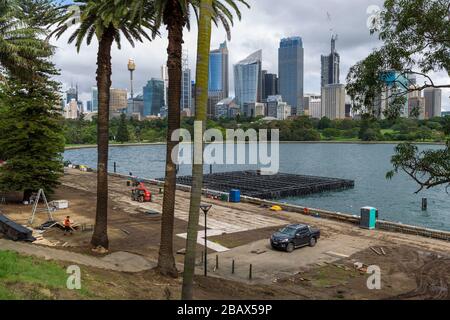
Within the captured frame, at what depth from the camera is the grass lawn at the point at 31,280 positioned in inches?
444

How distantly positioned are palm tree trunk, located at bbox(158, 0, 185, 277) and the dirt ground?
3.39 feet

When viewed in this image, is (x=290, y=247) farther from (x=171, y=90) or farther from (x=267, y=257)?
(x=171, y=90)

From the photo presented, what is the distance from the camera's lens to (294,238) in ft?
84.6

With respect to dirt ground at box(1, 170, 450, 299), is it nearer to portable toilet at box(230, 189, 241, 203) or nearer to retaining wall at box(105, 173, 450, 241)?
retaining wall at box(105, 173, 450, 241)

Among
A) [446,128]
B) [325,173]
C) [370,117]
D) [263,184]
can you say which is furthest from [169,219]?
[325,173]

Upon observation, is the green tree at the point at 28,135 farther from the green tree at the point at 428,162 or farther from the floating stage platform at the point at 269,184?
the green tree at the point at 428,162

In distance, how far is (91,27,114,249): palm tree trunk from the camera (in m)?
23.5

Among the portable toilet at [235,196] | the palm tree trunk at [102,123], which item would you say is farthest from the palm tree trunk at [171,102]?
the portable toilet at [235,196]

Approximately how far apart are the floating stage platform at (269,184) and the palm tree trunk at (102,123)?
40801mm

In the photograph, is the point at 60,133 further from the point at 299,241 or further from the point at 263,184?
the point at 263,184

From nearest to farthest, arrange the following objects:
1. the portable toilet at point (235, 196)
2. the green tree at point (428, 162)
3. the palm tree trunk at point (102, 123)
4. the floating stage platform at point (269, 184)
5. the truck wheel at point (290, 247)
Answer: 1. the green tree at point (428, 162)
2. the palm tree trunk at point (102, 123)
3. the truck wheel at point (290, 247)
4. the portable toilet at point (235, 196)
5. the floating stage platform at point (269, 184)

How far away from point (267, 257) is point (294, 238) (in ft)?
7.83

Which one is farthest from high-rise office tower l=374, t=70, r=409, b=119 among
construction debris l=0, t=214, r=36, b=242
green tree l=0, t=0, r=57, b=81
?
construction debris l=0, t=214, r=36, b=242
